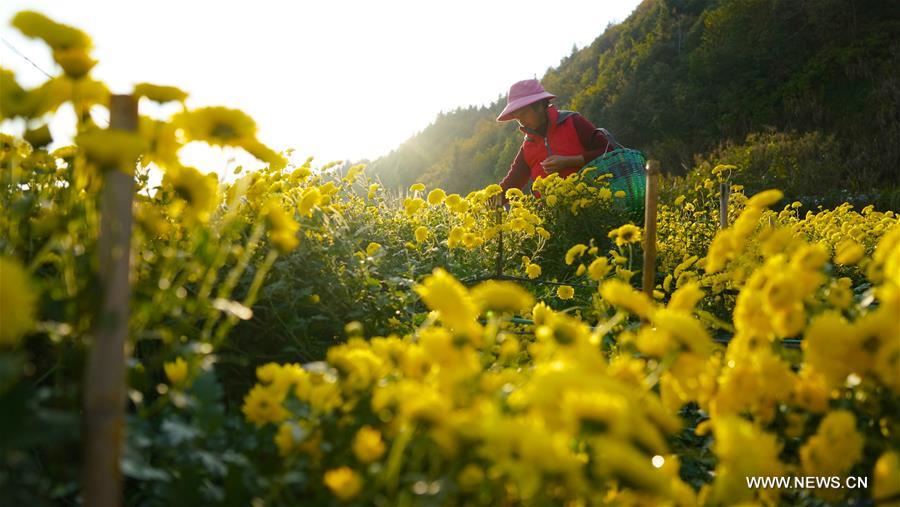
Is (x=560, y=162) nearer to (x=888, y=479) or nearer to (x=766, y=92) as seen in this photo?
(x=888, y=479)

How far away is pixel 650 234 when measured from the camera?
95.1 inches

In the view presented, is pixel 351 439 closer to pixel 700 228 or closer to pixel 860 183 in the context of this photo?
pixel 700 228

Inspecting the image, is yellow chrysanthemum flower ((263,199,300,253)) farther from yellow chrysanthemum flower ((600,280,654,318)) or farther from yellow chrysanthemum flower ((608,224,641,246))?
yellow chrysanthemum flower ((608,224,641,246))

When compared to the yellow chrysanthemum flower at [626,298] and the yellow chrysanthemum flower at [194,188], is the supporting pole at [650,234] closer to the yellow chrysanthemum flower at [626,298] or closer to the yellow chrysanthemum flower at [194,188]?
the yellow chrysanthemum flower at [626,298]

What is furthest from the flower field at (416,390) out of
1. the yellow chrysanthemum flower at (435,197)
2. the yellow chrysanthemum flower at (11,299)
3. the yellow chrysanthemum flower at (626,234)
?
the yellow chrysanthemum flower at (435,197)

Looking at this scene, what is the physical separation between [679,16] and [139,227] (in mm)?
30864

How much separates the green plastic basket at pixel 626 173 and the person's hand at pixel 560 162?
22 centimetres

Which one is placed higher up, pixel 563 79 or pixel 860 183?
pixel 563 79

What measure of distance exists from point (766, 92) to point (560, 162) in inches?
753

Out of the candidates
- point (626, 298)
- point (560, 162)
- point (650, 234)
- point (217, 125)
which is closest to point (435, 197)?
point (650, 234)

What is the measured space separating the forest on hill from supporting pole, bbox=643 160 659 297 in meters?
10.2

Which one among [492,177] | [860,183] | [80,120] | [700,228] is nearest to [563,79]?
→ [492,177]

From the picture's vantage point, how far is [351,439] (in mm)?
968

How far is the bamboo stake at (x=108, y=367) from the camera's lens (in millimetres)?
751
